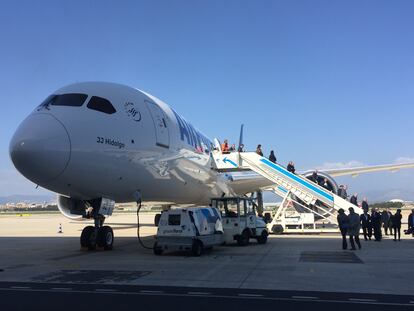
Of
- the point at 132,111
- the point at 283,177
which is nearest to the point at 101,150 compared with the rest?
the point at 132,111

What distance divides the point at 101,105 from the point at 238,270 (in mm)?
5623

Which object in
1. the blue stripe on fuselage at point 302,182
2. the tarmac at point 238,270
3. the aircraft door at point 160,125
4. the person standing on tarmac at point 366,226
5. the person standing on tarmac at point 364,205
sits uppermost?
the aircraft door at point 160,125

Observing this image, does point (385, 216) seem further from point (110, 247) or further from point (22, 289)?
point (22, 289)

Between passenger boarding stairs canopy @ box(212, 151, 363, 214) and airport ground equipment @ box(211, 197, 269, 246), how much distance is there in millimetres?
3399

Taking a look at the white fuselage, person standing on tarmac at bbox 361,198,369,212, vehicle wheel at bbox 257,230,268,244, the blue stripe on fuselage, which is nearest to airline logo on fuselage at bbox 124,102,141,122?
the white fuselage

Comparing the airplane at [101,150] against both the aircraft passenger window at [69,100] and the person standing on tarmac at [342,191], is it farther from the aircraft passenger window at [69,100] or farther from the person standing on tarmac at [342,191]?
the person standing on tarmac at [342,191]

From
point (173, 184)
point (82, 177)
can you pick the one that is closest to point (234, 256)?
point (173, 184)

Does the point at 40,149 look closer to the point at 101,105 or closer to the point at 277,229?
the point at 101,105

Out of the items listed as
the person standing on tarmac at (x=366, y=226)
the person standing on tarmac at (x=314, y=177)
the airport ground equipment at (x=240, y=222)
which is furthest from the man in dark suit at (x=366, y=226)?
the person standing on tarmac at (x=314, y=177)

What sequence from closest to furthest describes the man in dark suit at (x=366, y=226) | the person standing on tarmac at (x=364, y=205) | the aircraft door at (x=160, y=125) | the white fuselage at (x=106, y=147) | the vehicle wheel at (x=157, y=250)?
1. the white fuselage at (x=106, y=147)
2. the vehicle wheel at (x=157, y=250)
3. the aircraft door at (x=160, y=125)
4. the man in dark suit at (x=366, y=226)
5. the person standing on tarmac at (x=364, y=205)

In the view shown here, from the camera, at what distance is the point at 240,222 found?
55.1 ft

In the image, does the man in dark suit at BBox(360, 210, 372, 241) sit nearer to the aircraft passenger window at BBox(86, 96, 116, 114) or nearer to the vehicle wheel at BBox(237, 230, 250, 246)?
the vehicle wheel at BBox(237, 230, 250, 246)

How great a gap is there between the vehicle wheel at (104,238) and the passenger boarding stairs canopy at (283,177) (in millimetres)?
8221

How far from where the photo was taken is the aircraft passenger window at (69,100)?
11695 millimetres
